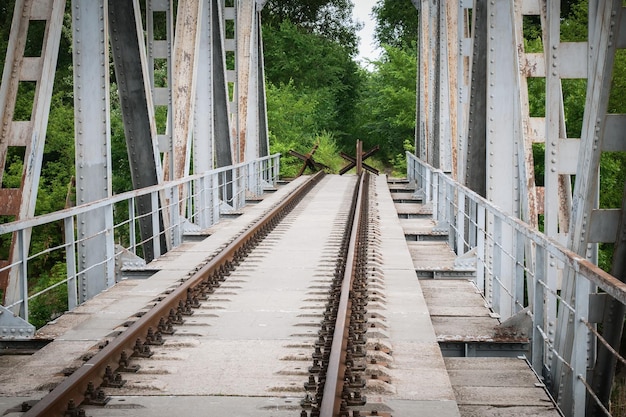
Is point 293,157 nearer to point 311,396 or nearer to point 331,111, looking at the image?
point 331,111

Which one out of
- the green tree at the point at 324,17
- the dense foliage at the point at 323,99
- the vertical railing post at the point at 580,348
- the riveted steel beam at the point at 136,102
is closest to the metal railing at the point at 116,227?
the riveted steel beam at the point at 136,102

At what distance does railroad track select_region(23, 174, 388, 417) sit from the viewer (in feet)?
18.1

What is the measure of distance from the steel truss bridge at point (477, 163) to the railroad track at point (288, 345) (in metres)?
1.17

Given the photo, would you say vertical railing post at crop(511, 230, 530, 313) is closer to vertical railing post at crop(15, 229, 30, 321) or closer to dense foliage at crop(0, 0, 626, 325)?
vertical railing post at crop(15, 229, 30, 321)

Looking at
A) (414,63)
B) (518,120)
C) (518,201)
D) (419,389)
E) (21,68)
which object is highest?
(414,63)

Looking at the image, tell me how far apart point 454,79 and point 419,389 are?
13.5 metres

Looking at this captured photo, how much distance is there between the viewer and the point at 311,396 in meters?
5.80

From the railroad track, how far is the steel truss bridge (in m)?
1.17

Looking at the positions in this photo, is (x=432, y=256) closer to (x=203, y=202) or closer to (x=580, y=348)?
(x=203, y=202)

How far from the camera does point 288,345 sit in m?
7.18

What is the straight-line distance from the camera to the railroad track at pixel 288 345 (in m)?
5.53

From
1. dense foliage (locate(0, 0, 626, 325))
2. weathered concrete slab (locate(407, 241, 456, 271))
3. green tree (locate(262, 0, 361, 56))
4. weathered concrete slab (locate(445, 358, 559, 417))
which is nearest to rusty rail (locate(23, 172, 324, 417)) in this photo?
weathered concrete slab (locate(445, 358, 559, 417))

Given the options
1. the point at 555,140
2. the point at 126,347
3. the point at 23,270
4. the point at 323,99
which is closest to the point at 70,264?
the point at 23,270

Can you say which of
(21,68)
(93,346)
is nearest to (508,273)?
(93,346)
